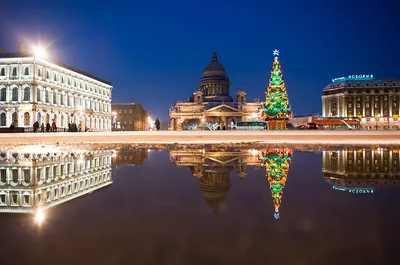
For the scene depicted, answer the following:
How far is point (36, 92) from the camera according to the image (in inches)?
2271

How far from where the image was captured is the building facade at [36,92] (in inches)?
2249

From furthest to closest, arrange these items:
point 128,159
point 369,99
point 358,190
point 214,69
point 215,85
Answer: point 214,69
point 215,85
point 369,99
point 128,159
point 358,190

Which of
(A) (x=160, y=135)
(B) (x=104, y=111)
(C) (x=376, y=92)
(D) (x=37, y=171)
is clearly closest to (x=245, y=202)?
(D) (x=37, y=171)

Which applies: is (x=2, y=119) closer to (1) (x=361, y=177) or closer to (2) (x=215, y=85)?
(1) (x=361, y=177)

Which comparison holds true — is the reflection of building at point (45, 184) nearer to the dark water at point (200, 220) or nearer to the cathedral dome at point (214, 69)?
the dark water at point (200, 220)

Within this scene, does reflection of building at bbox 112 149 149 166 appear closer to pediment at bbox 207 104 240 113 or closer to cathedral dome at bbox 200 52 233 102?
pediment at bbox 207 104 240 113

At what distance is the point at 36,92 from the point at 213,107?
63.4 meters

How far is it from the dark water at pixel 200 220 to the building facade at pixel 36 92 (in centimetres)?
5539

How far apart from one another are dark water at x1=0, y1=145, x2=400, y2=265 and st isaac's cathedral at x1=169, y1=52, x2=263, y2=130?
103855 millimetres

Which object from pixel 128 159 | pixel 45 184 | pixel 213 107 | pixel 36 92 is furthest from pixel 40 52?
pixel 213 107

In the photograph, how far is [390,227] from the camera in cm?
375

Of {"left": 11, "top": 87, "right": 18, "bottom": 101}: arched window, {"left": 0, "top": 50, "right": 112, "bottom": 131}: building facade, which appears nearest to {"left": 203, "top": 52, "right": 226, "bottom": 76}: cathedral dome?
{"left": 0, "top": 50, "right": 112, "bottom": 131}: building facade

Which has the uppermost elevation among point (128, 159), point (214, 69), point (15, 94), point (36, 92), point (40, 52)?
point (214, 69)

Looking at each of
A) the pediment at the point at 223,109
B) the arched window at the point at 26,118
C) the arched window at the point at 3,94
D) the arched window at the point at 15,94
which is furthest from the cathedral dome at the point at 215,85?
the arched window at the point at 3,94
